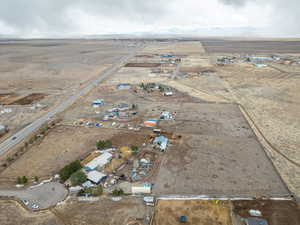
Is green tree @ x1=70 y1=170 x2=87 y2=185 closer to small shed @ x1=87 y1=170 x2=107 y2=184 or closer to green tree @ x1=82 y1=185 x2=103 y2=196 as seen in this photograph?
small shed @ x1=87 y1=170 x2=107 y2=184

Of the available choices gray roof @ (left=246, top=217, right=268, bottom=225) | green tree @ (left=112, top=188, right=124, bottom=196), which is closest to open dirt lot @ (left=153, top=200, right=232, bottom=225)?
gray roof @ (left=246, top=217, right=268, bottom=225)

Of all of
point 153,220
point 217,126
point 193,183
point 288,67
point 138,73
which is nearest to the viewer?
point 153,220

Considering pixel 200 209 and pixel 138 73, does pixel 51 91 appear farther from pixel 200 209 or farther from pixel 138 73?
pixel 200 209

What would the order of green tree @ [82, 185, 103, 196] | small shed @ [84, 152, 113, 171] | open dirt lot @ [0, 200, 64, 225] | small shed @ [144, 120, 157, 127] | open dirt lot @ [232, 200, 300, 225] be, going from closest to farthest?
open dirt lot @ [232, 200, 300, 225]
open dirt lot @ [0, 200, 64, 225]
green tree @ [82, 185, 103, 196]
small shed @ [84, 152, 113, 171]
small shed @ [144, 120, 157, 127]

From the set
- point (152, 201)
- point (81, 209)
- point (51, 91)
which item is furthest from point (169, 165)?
point (51, 91)

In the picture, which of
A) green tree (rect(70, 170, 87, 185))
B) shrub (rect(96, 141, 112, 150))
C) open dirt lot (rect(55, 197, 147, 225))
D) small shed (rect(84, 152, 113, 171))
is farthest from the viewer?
shrub (rect(96, 141, 112, 150))

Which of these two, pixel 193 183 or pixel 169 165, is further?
pixel 169 165
